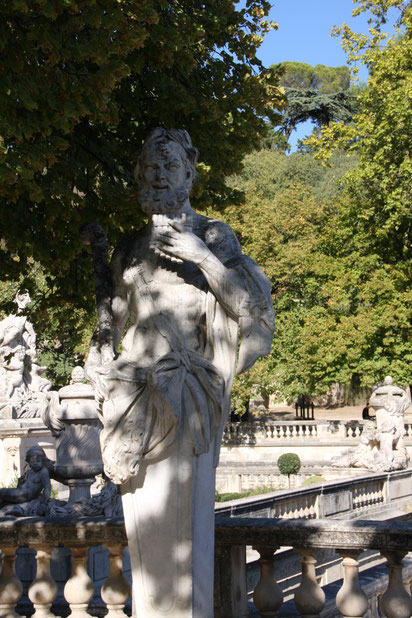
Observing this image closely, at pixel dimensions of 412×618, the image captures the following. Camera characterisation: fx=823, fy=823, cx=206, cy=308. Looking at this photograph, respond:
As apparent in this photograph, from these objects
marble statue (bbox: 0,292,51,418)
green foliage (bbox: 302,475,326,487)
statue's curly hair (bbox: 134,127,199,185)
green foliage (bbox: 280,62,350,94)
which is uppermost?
green foliage (bbox: 280,62,350,94)

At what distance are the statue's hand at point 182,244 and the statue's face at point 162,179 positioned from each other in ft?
0.54

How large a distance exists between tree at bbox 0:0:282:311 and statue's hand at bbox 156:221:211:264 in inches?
72.2

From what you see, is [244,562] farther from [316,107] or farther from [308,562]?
[316,107]

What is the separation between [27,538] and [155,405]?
145 centimetres

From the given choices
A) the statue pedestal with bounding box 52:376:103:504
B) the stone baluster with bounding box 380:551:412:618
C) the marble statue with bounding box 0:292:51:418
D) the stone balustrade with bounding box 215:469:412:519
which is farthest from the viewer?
the marble statue with bounding box 0:292:51:418

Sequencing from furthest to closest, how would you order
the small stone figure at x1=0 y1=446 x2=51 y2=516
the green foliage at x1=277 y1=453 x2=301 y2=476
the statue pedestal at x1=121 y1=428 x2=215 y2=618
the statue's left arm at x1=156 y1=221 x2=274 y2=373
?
the green foliage at x1=277 y1=453 x2=301 y2=476 < the small stone figure at x1=0 y1=446 x2=51 y2=516 < the statue's left arm at x1=156 y1=221 x2=274 y2=373 < the statue pedestal at x1=121 y1=428 x2=215 y2=618

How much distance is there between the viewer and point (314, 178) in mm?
50281

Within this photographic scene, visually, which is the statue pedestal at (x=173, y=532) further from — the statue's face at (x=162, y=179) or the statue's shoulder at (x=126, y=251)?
the statue's face at (x=162, y=179)

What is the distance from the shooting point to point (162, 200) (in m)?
3.97

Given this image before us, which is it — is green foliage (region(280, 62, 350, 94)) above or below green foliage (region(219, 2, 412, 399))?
above

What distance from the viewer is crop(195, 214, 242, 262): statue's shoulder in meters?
3.95

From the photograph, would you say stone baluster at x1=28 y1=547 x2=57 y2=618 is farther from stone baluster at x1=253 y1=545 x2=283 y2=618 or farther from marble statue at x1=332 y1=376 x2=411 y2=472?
marble statue at x1=332 y1=376 x2=411 y2=472

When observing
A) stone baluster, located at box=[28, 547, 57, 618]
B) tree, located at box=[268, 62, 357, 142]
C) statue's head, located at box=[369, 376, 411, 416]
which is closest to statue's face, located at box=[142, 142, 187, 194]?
stone baluster, located at box=[28, 547, 57, 618]

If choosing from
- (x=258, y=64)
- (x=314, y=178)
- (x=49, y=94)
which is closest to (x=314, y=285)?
(x=314, y=178)
